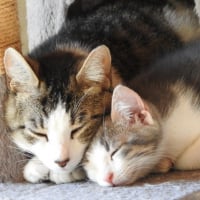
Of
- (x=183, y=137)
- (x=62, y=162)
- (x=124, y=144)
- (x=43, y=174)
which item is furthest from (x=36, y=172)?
(x=183, y=137)

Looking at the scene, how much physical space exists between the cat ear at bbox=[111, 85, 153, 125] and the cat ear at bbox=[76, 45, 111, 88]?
11 centimetres

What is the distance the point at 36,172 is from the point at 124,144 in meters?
0.23

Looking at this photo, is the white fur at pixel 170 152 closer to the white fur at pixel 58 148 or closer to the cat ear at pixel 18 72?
the white fur at pixel 58 148

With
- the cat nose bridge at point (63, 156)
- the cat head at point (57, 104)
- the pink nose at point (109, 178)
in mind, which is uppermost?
the cat head at point (57, 104)

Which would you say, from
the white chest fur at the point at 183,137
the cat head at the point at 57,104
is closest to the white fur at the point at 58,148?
the cat head at the point at 57,104

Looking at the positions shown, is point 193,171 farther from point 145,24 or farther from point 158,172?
point 145,24

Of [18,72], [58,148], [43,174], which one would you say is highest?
[18,72]

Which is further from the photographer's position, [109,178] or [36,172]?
[36,172]

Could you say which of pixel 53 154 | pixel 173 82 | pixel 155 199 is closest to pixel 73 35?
pixel 173 82

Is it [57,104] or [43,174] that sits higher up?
[57,104]

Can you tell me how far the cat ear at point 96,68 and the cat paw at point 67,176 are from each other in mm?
207

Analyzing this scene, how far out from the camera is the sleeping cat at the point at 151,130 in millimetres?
1217

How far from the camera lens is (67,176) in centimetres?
129

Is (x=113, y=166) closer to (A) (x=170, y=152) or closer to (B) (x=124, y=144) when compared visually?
(B) (x=124, y=144)
